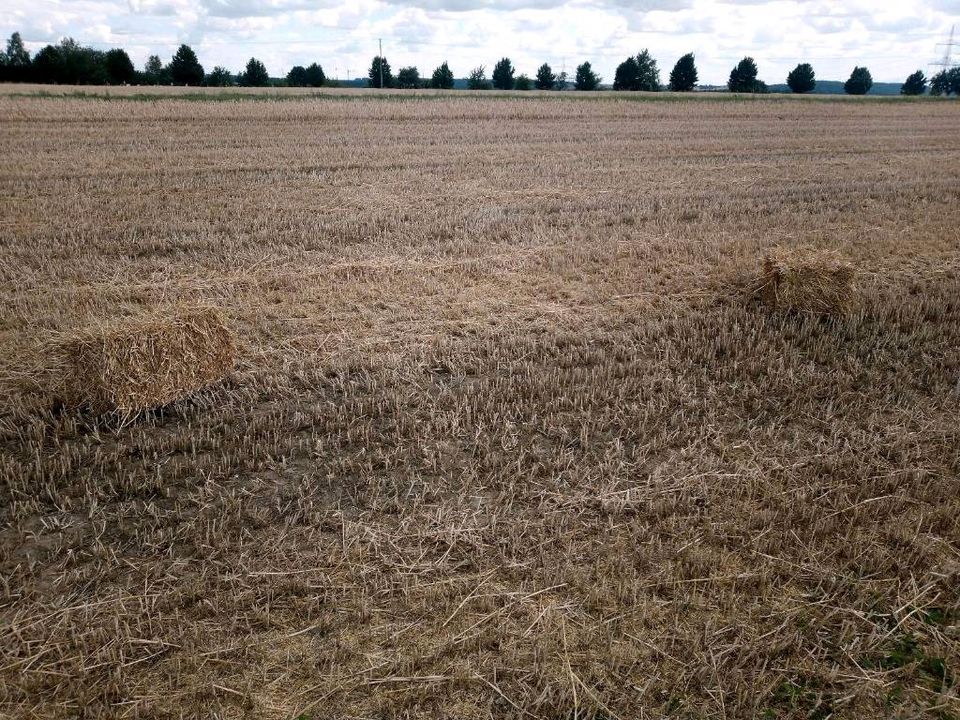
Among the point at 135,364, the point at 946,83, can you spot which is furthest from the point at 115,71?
the point at 946,83

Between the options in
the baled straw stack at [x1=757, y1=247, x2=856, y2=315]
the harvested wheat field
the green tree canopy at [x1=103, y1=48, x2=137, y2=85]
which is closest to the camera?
the harvested wheat field

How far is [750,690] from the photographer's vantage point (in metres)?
3.20

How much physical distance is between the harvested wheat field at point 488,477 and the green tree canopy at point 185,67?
5504 centimetres

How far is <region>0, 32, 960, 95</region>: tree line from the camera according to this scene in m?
54.7

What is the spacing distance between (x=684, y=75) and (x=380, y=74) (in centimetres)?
3167

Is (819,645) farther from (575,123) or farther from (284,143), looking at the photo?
(575,123)

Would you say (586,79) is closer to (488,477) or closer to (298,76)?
(298,76)

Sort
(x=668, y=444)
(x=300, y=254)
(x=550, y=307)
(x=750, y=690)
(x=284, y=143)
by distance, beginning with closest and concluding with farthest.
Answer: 1. (x=750, y=690)
2. (x=668, y=444)
3. (x=550, y=307)
4. (x=300, y=254)
5. (x=284, y=143)

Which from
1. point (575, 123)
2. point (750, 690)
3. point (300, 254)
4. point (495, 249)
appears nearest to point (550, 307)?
point (495, 249)

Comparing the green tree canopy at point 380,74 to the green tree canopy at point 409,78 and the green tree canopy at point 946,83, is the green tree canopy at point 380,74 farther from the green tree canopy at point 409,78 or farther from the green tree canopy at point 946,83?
the green tree canopy at point 946,83

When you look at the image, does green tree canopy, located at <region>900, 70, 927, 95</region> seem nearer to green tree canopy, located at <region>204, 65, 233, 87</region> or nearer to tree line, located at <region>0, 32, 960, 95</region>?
tree line, located at <region>0, 32, 960, 95</region>

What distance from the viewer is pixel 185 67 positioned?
59.1 metres

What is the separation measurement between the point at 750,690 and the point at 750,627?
41 centimetres

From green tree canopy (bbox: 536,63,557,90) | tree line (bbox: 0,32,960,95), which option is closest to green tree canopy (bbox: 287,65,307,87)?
tree line (bbox: 0,32,960,95)
